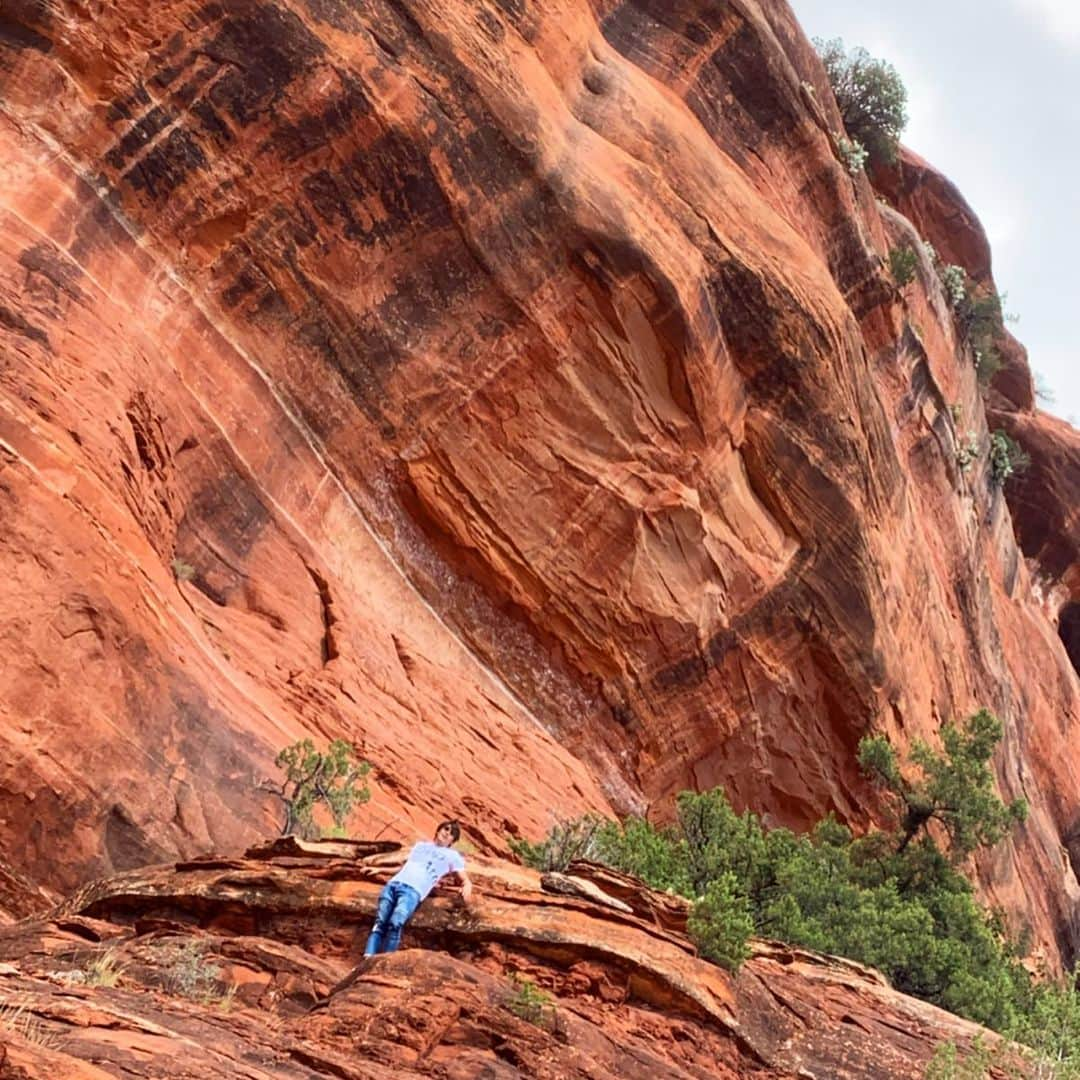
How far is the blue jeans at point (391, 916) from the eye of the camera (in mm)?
8109

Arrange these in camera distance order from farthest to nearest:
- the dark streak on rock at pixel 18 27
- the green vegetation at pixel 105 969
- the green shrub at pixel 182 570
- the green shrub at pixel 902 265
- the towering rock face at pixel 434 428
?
the green shrub at pixel 902 265
the green shrub at pixel 182 570
the dark streak on rock at pixel 18 27
the towering rock face at pixel 434 428
the green vegetation at pixel 105 969

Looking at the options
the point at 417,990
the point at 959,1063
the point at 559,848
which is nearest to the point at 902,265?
the point at 559,848

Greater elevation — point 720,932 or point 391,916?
point 720,932

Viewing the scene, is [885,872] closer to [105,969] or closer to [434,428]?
[434,428]

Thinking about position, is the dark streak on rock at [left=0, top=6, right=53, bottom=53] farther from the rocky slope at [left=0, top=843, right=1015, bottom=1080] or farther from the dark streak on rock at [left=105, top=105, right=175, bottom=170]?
the rocky slope at [left=0, top=843, right=1015, bottom=1080]

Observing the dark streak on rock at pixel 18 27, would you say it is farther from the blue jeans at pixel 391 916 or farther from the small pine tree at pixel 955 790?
the small pine tree at pixel 955 790

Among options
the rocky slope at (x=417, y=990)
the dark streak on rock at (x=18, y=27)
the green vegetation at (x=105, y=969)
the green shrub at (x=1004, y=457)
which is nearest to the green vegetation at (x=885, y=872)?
the rocky slope at (x=417, y=990)

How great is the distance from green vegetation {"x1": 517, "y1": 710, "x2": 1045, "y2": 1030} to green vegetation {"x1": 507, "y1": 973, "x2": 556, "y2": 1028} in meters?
3.05

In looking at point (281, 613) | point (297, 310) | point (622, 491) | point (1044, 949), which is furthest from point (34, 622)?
point (1044, 949)

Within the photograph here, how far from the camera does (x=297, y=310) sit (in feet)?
51.3

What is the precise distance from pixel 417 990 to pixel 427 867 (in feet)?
5.08

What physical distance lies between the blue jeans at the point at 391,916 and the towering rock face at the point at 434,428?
307 cm

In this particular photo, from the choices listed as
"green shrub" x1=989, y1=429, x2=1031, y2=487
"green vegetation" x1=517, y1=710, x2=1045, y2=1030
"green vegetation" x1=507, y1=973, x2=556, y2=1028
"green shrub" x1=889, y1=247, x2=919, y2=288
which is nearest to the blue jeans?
"green vegetation" x1=507, y1=973, x2=556, y2=1028

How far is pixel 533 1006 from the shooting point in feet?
24.1
